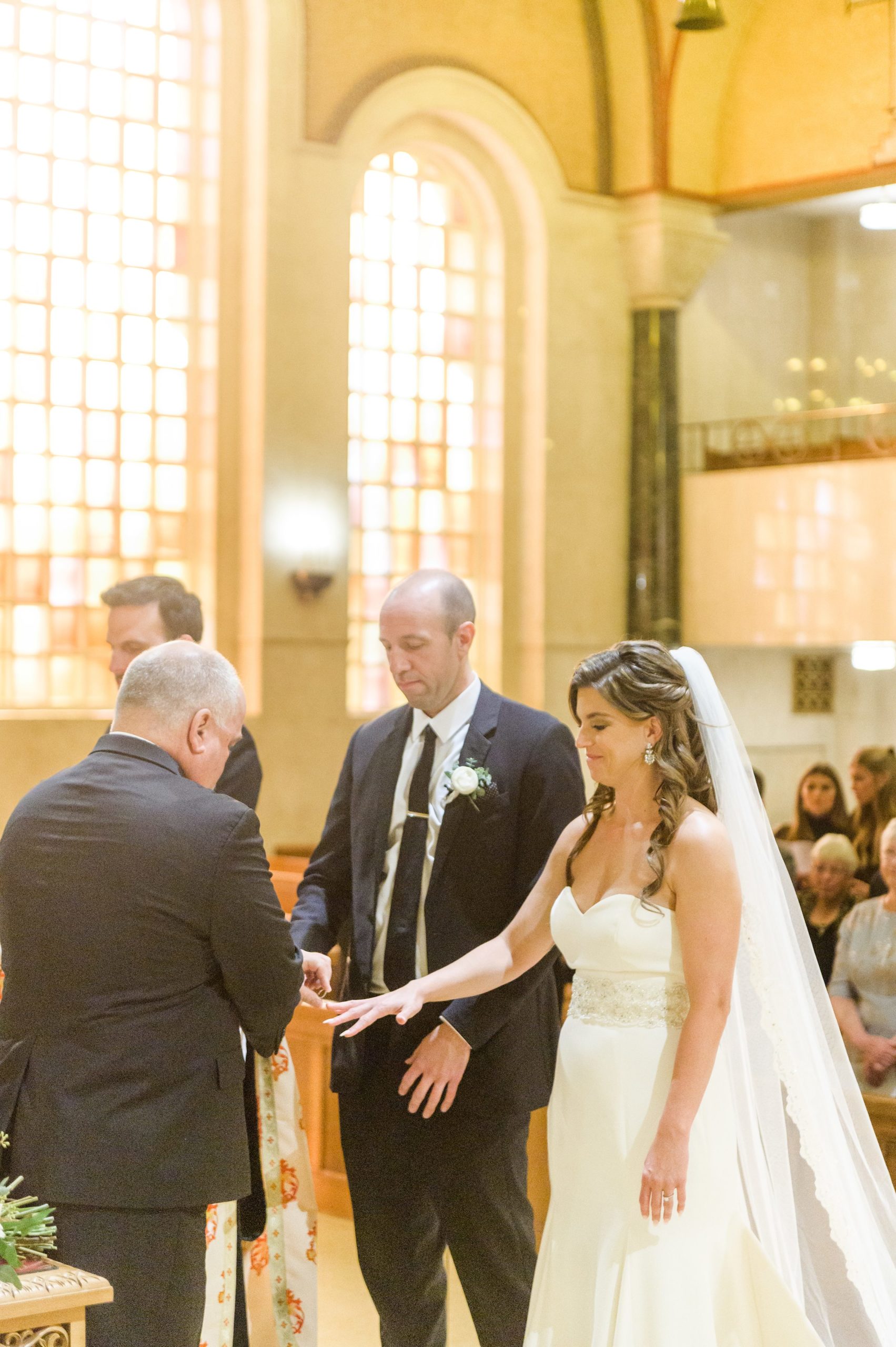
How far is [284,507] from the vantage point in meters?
11.3

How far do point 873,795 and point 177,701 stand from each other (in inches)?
233

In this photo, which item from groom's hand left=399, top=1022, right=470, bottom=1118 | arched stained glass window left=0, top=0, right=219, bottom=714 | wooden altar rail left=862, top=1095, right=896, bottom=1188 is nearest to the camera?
groom's hand left=399, top=1022, right=470, bottom=1118

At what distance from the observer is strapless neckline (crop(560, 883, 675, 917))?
318cm

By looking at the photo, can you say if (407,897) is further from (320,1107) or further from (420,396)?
(420,396)

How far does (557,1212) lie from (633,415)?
427 inches

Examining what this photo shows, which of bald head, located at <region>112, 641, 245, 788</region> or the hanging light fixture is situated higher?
the hanging light fixture

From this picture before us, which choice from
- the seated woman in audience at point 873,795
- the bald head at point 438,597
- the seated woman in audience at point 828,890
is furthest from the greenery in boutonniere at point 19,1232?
the seated woman in audience at point 873,795

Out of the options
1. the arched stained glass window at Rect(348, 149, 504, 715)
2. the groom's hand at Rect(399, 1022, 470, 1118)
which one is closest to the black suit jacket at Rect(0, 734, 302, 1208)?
the groom's hand at Rect(399, 1022, 470, 1118)

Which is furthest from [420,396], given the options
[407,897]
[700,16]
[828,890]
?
[407,897]

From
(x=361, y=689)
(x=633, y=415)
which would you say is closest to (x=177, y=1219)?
(x=361, y=689)

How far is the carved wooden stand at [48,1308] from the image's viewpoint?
254 centimetres

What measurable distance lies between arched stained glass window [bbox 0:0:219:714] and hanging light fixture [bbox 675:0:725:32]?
3420mm

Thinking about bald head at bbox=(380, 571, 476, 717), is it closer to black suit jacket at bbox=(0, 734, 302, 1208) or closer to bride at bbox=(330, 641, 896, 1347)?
bride at bbox=(330, 641, 896, 1347)

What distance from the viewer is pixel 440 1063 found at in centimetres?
346
